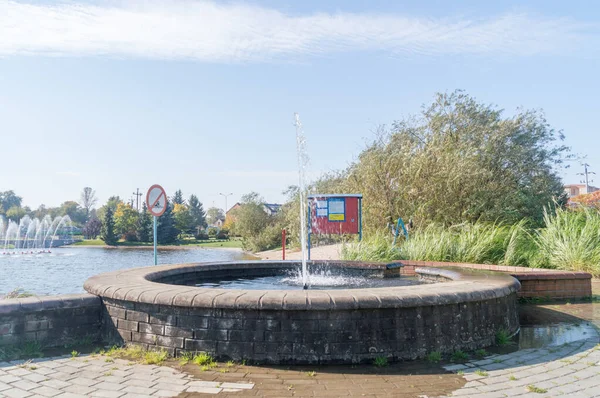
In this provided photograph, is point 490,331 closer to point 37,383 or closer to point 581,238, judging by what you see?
point 37,383

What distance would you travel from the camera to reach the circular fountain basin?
4059 millimetres

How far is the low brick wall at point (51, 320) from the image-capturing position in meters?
4.49

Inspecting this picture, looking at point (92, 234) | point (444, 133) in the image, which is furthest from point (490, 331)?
point (92, 234)

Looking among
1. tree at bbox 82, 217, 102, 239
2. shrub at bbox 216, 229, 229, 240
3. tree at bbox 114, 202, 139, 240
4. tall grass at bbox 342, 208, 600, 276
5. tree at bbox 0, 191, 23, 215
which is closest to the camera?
tall grass at bbox 342, 208, 600, 276

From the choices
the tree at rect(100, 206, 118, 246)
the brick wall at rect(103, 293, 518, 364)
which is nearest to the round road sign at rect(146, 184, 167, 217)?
the brick wall at rect(103, 293, 518, 364)

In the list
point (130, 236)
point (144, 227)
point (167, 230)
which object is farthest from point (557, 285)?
point (130, 236)

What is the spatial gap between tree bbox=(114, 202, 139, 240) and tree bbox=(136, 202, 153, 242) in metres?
1.12

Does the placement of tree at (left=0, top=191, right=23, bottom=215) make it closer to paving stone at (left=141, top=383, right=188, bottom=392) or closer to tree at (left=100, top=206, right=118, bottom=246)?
tree at (left=100, top=206, right=118, bottom=246)

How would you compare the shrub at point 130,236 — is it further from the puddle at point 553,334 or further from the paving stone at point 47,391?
the paving stone at point 47,391

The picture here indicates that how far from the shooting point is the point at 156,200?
382 inches

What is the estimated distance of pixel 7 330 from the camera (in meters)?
4.47

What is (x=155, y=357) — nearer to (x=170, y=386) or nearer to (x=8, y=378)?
(x=170, y=386)

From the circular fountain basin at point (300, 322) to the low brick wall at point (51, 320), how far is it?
0.63 feet

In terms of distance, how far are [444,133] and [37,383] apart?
66.1 ft
